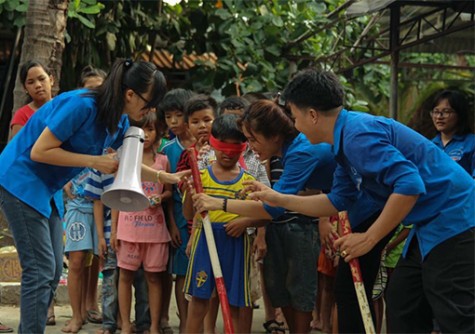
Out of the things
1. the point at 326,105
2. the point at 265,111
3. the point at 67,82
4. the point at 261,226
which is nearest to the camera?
the point at 326,105

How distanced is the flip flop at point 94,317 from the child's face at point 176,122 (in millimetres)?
1544

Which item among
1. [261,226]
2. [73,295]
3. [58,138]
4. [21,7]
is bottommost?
[73,295]

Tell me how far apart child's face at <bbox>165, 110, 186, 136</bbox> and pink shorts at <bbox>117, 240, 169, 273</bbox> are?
2.90 ft

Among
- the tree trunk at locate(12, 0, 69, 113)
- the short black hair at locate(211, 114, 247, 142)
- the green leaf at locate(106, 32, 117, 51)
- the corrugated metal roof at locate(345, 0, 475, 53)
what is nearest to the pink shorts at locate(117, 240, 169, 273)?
the short black hair at locate(211, 114, 247, 142)

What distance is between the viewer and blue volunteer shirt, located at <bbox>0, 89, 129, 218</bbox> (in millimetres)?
3979

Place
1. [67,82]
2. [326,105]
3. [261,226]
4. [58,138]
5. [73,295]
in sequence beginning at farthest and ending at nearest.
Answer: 1. [67,82]
2. [73,295]
3. [261,226]
4. [58,138]
5. [326,105]

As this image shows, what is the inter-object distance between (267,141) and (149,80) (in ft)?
2.94

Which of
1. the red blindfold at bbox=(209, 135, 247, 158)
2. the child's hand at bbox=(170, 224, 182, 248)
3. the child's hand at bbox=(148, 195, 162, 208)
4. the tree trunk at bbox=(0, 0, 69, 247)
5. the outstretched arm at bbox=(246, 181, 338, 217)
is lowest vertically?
the child's hand at bbox=(170, 224, 182, 248)

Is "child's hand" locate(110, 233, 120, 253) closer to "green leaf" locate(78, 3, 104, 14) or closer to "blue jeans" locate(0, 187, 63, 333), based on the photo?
"blue jeans" locate(0, 187, 63, 333)

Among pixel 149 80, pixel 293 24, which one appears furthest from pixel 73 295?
pixel 293 24

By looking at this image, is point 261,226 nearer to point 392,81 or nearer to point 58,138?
point 58,138

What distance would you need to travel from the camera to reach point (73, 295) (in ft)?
18.8

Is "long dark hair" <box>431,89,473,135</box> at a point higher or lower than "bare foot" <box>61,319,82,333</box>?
higher

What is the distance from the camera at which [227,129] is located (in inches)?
194
